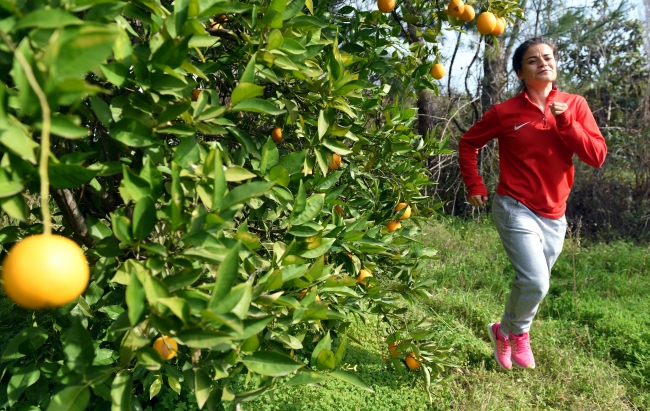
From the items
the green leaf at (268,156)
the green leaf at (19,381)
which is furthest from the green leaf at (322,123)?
the green leaf at (19,381)

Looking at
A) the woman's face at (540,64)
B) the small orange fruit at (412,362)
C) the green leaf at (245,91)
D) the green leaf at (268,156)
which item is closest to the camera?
the green leaf at (245,91)

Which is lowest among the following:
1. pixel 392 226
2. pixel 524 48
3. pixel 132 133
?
pixel 392 226

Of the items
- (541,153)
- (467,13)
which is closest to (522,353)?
(541,153)

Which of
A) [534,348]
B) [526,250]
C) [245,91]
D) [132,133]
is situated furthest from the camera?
[534,348]

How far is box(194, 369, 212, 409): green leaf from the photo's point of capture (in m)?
0.94

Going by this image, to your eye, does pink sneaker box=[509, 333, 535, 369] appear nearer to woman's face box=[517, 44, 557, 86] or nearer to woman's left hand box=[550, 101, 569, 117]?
woman's left hand box=[550, 101, 569, 117]

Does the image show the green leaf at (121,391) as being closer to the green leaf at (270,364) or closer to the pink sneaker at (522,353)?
the green leaf at (270,364)

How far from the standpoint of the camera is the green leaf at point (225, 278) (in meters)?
0.76

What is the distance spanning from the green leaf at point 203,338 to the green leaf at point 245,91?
1.61ft

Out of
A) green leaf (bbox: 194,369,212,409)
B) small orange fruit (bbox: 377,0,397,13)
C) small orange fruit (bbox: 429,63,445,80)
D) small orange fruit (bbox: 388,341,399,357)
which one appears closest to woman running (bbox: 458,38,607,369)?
small orange fruit (bbox: 429,63,445,80)

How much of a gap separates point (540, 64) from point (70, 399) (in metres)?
2.43

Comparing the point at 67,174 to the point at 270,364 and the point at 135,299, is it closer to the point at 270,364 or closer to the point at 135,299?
the point at 135,299

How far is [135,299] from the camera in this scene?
0.75 meters

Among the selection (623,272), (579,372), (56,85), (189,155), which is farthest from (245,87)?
(623,272)
